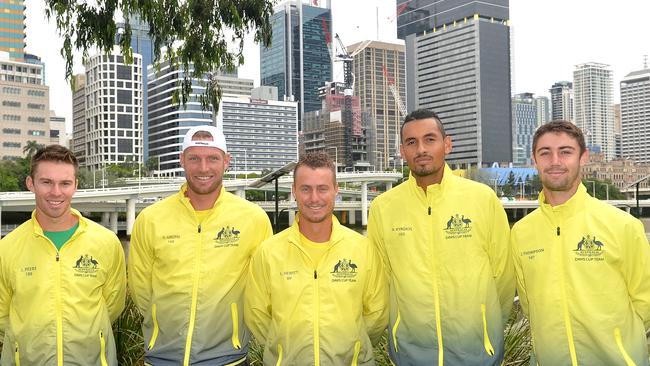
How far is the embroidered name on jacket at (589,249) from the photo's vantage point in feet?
12.9

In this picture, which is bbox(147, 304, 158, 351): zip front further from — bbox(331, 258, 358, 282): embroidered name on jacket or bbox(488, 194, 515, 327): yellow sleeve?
bbox(488, 194, 515, 327): yellow sleeve

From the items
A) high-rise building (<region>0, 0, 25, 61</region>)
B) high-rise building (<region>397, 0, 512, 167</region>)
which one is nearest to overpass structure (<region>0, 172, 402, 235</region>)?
high-rise building (<region>397, 0, 512, 167</region>)

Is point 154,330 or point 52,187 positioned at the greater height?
point 52,187

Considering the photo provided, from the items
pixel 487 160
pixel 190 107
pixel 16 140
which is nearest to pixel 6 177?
pixel 16 140

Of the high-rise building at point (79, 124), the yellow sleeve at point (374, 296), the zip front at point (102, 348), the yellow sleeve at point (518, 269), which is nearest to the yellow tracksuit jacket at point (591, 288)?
the yellow sleeve at point (518, 269)

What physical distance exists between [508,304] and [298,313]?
5.50 ft

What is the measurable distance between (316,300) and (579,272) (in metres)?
1.73

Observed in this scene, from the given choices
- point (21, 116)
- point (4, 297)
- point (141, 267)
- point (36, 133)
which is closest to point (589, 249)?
point (141, 267)

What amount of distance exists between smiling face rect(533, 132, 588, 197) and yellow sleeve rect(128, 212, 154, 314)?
2.93 m

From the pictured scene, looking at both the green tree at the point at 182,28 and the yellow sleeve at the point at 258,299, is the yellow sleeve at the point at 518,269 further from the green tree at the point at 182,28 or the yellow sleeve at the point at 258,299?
the green tree at the point at 182,28

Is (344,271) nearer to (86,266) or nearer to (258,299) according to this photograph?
(258,299)

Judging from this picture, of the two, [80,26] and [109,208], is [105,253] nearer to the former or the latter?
[80,26]

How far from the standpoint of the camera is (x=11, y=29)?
168500mm

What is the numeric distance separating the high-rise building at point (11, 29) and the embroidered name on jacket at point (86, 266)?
182 m
